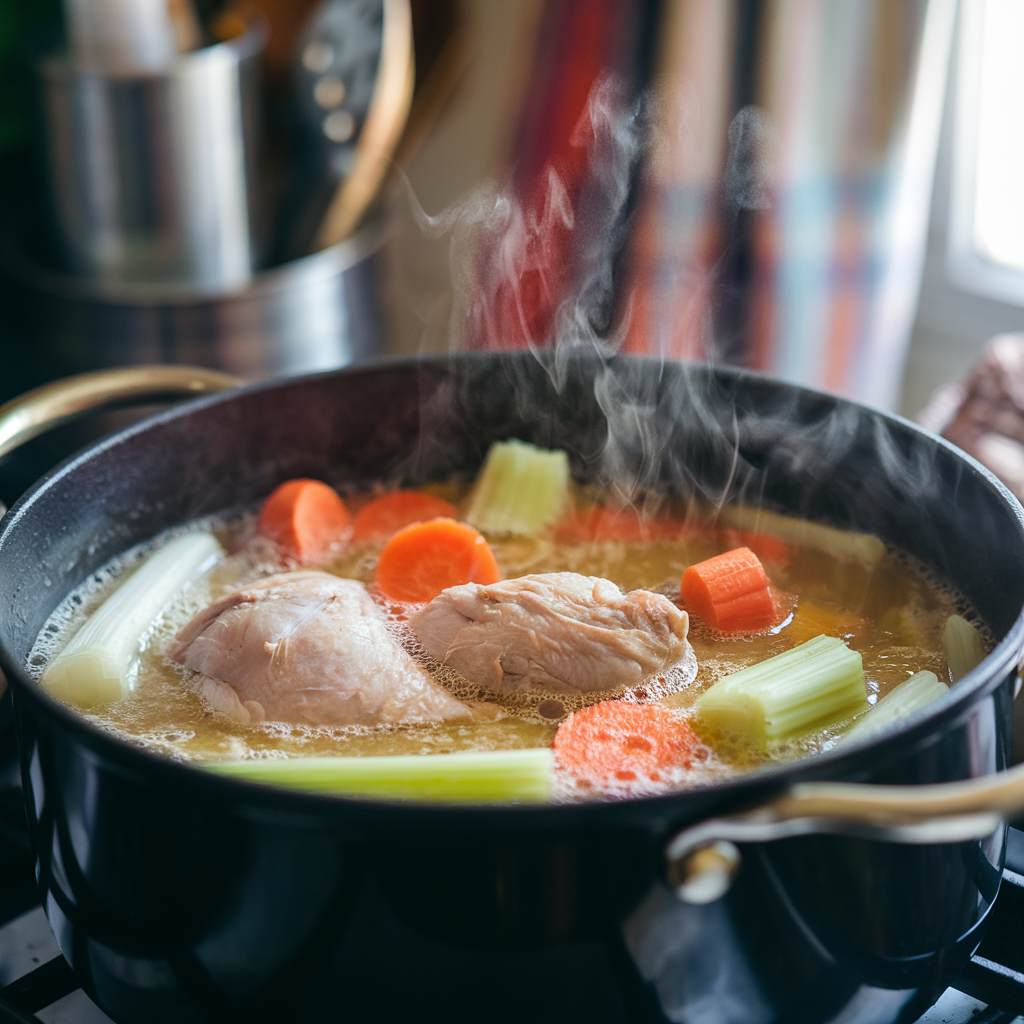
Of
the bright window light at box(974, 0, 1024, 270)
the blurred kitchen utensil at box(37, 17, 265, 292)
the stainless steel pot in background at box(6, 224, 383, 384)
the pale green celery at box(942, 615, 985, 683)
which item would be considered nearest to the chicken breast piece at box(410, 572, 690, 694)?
the pale green celery at box(942, 615, 985, 683)

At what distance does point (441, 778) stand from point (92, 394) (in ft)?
2.65

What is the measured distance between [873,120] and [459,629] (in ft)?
4.89

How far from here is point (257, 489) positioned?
167cm

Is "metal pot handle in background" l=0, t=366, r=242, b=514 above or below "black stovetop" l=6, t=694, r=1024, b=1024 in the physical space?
above

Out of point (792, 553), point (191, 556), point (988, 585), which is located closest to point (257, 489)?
point (191, 556)

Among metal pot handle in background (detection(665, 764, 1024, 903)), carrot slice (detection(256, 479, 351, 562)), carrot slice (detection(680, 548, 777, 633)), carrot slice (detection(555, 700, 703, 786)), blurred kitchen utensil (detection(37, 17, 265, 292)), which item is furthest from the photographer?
blurred kitchen utensil (detection(37, 17, 265, 292))

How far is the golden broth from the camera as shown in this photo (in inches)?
45.7

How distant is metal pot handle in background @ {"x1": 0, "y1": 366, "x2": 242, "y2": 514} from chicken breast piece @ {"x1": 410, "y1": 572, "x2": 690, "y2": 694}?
535mm

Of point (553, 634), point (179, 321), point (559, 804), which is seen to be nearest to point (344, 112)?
point (179, 321)

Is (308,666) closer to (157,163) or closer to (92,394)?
(92,394)

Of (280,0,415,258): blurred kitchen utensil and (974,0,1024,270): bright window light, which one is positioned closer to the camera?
(280,0,415,258): blurred kitchen utensil

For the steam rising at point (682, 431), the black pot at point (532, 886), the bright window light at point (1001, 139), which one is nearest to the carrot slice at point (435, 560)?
the steam rising at point (682, 431)

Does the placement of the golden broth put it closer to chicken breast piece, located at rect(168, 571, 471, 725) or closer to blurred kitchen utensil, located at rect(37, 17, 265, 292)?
chicken breast piece, located at rect(168, 571, 471, 725)

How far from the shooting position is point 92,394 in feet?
4.96
